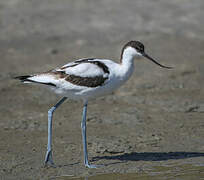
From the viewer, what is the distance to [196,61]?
10531 mm

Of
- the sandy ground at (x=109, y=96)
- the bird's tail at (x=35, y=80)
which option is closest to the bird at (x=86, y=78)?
the bird's tail at (x=35, y=80)

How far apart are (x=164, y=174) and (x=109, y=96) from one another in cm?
296

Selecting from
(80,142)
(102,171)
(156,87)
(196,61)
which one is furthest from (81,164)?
(196,61)

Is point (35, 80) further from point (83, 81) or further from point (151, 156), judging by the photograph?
→ point (151, 156)

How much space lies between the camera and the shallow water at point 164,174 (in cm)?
585

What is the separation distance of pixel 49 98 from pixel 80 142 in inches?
71.2

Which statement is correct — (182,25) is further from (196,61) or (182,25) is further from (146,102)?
(146,102)

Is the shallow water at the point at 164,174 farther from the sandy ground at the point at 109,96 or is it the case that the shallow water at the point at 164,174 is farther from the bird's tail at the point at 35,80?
the bird's tail at the point at 35,80

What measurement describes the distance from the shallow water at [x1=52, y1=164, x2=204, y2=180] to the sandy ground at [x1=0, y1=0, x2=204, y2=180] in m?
0.07

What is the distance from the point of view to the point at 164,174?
5.98 meters

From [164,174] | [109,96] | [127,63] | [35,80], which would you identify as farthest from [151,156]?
[109,96]

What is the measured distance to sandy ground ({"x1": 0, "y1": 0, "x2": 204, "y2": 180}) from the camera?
6.50 metres

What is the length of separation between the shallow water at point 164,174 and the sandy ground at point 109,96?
2.7 inches

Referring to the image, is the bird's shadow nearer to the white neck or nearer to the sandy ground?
the sandy ground
